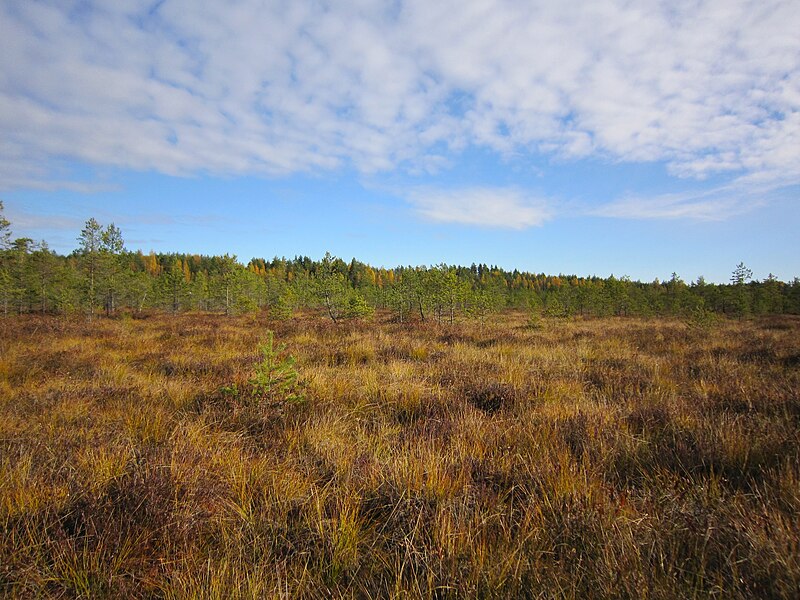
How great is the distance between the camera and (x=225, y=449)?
2955 millimetres

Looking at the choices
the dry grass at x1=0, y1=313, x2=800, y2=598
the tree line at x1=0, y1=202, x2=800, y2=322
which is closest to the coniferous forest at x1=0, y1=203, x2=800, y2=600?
the dry grass at x1=0, y1=313, x2=800, y2=598

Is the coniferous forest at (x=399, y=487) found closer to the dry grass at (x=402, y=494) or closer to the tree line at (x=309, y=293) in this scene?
the dry grass at (x=402, y=494)

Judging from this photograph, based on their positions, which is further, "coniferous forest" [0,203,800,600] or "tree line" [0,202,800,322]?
"tree line" [0,202,800,322]

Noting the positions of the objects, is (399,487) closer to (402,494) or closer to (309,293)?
(402,494)

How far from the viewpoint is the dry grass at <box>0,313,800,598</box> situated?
1577 mm

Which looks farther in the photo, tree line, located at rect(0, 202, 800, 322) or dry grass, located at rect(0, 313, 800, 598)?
tree line, located at rect(0, 202, 800, 322)

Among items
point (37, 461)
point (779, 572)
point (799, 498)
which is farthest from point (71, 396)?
point (799, 498)

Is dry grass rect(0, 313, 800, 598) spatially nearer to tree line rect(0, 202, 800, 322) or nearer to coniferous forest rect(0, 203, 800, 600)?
coniferous forest rect(0, 203, 800, 600)

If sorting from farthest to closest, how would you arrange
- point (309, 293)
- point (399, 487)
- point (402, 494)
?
point (309, 293) < point (399, 487) < point (402, 494)

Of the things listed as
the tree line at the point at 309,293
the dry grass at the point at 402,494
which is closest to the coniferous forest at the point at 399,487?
the dry grass at the point at 402,494

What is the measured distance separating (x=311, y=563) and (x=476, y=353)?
23.7 ft

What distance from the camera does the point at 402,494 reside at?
2.24 metres

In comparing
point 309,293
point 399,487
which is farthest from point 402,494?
point 309,293

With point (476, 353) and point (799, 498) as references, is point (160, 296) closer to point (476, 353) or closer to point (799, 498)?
point (476, 353)
